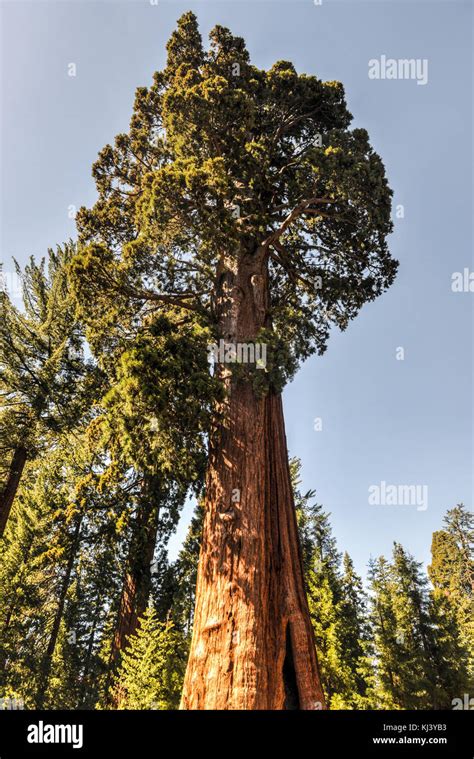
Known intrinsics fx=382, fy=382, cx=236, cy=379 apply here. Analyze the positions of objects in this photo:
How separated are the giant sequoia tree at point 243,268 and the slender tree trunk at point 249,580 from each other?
0.02 metres

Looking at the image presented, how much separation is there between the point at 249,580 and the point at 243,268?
17.6 ft

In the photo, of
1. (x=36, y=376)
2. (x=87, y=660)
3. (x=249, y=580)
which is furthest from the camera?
(x=87, y=660)

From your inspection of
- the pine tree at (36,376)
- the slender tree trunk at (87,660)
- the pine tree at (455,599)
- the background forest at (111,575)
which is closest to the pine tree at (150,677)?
the background forest at (111,575)

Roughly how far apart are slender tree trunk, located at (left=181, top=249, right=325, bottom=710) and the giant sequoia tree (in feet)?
0.06

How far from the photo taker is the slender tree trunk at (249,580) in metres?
4.11

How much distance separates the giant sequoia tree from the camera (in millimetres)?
4543

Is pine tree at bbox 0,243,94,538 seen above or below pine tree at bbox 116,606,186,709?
above

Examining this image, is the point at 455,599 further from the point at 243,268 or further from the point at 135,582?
the point at 243,268

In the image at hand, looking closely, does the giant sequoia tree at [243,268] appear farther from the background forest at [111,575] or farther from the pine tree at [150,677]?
the pine tree at [150,677]

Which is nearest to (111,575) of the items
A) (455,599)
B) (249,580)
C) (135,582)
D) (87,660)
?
(135,582)

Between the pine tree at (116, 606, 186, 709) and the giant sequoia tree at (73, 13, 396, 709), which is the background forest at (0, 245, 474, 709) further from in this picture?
the giant sequoia tree at (73, 13, 396, 709)

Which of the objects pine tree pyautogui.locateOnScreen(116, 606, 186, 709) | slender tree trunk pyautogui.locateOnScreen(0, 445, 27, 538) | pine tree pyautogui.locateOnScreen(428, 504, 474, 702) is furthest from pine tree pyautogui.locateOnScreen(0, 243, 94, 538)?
pine tree pyautogui.locateOnScreen(428, 504, 474, 702)

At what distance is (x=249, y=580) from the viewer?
454cm

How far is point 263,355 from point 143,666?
245 inches
